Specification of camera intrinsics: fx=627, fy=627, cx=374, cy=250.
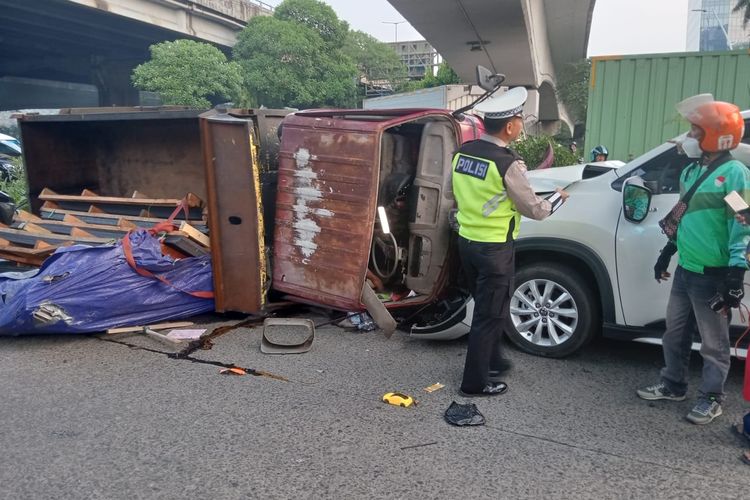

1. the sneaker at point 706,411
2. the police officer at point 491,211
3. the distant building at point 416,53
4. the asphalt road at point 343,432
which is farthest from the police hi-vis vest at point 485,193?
the distant building at point 416,53

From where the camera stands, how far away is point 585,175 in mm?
5223

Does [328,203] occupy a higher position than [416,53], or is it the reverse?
[416,53]

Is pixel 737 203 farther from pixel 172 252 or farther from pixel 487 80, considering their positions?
pixel 172 252

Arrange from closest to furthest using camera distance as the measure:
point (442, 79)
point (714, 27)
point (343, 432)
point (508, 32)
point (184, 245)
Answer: point (343, 432) → point (184, 245) → point (508, 32) → point (442, 79) → point (714, 27)

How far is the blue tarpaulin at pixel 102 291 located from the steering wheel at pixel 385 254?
1.49 metres

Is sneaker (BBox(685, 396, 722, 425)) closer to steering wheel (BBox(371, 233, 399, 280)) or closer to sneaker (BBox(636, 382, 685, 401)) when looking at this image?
sneaker (BBox(636, 382, 685, 401))

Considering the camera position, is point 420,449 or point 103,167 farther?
point 103,167

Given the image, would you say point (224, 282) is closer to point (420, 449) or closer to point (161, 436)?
point (161, 436)

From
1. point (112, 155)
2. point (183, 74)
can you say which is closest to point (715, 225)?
point (112, 155)

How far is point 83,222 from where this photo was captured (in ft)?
21.9

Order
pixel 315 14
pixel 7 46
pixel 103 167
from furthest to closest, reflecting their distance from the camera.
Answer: pixel 315 14
pixel 7 46
pixel 103 167

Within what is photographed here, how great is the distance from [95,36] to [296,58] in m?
10.8

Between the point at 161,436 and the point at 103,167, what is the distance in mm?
5171

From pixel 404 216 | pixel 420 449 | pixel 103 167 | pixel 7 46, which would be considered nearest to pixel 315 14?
pixel 7 46
